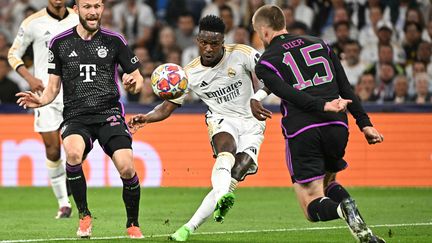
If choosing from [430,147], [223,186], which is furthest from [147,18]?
[223,186]

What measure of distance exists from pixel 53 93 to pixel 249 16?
34.8 ft

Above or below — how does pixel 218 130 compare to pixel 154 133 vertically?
above

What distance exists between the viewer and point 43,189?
1814cm

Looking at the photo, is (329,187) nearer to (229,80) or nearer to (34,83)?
(229,80)

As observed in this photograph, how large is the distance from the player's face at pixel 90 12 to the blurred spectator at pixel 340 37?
32.7ft

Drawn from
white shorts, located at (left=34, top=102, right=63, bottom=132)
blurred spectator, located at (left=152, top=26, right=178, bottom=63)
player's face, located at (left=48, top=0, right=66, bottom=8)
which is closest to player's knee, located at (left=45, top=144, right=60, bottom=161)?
white shorts, located at (left=34, top=102, right=63, bottom=132)

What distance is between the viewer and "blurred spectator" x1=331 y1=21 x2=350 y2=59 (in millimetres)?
19812

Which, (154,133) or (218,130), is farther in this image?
(154,133)

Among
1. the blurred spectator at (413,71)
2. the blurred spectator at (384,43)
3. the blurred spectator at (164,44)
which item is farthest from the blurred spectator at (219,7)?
the blurred spectator at (413,71)

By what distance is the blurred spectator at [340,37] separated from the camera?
1981 cm

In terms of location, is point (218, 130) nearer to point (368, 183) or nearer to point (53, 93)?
point (53, 93)

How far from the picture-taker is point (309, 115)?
9039 mm

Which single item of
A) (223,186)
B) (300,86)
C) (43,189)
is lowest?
(43,189)

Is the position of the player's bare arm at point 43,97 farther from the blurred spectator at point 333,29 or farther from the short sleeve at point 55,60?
the blurred spectator at point 333,29
